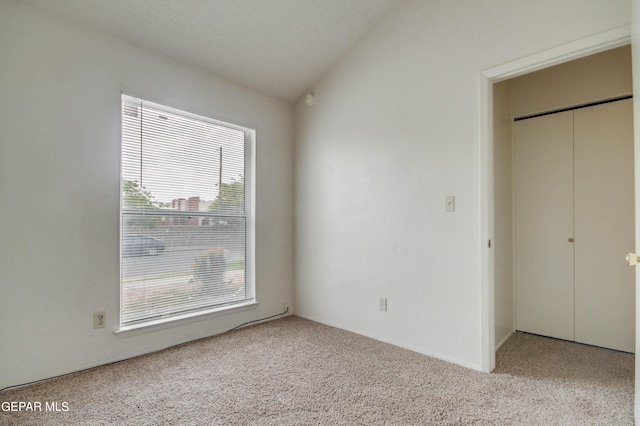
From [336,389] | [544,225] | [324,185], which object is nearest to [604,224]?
[544,225]

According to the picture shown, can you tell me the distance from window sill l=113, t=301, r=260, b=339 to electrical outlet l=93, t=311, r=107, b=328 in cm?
11

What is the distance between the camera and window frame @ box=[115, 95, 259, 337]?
2.46m

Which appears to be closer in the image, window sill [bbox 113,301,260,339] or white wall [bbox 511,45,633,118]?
window sill [bbox 113,301,260,339]

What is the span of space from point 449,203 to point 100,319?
108 inches

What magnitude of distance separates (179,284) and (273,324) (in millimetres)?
1052

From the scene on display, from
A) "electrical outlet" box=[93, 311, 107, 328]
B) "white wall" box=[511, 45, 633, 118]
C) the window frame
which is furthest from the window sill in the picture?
"white wall" box=[511, 45, 633, 118]

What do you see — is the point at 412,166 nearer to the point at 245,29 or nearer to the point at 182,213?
the point at 245,29

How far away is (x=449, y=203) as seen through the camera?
8.06 ft

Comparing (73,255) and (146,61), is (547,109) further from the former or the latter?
(73,255)

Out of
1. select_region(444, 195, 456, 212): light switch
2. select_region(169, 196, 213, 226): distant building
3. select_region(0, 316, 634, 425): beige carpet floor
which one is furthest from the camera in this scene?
select_region(169, 196, 213, 226): distant building

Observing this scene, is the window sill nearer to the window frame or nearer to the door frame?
the window frame

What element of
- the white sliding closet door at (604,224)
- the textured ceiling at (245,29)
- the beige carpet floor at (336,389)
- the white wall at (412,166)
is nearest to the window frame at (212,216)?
the beige carpet floor at (336,389)

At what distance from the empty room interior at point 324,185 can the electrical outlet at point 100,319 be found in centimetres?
1

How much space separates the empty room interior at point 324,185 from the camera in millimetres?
2080
